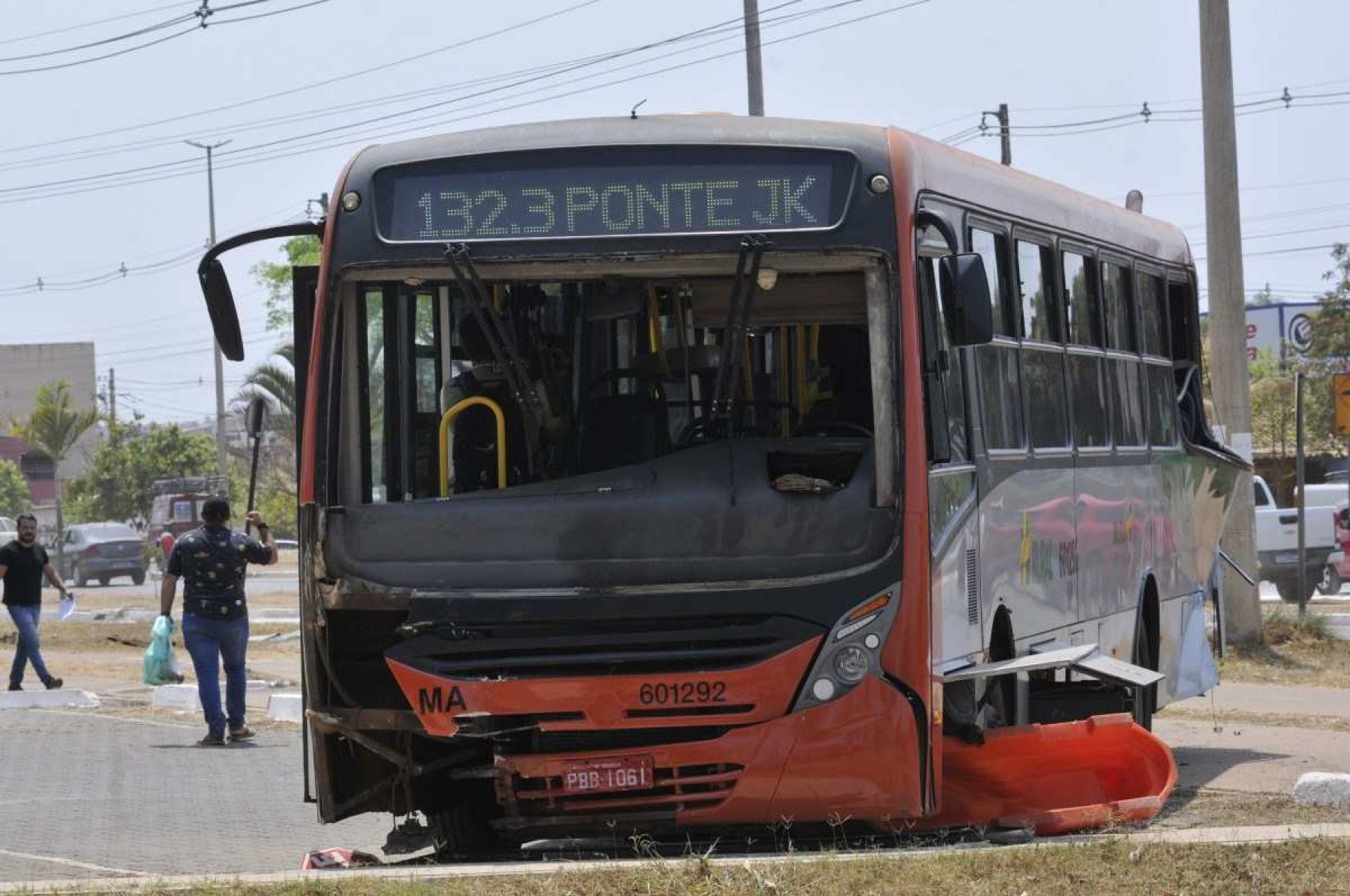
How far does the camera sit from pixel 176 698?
63.9 feet

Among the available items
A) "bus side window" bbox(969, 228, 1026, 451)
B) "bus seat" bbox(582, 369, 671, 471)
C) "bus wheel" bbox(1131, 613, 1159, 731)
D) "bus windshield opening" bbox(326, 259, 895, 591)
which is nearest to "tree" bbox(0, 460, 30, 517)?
"bus wheel" bbox(1131, 613, 1159, 731)

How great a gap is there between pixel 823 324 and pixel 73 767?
790 centimetres

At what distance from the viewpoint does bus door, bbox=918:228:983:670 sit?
27.4 feet

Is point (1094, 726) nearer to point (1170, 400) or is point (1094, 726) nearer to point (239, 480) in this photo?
point (1170, 400)

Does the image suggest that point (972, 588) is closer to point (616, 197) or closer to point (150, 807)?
point (616, 197)

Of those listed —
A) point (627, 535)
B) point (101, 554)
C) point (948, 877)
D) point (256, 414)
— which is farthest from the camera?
point (101, 554)

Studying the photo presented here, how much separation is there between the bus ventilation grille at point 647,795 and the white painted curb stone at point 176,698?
453 inches

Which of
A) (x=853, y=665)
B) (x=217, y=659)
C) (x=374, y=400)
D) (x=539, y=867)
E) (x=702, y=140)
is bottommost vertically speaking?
(x=539, y=867)

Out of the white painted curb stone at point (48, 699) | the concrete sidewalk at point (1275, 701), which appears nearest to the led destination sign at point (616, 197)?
the concrete sidewalk at point (1275, 701)

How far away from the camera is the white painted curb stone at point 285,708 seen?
18.0 meters

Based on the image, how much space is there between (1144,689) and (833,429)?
14.8 feet

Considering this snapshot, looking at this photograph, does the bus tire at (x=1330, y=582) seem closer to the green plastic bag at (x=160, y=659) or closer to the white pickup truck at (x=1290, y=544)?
the white pickup truck at (x=1290, y=544)

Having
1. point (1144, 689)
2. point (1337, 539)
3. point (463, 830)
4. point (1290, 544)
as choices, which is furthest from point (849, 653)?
point (1337, 539)

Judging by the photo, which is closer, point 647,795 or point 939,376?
point 647,795
